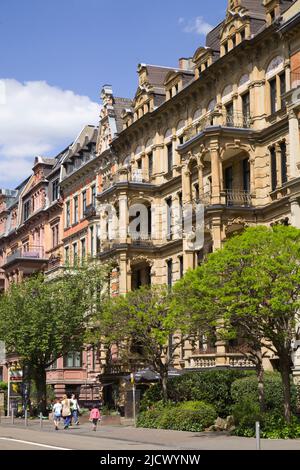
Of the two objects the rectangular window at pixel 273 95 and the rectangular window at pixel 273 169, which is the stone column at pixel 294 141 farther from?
the rectangular window at pixel 273 95

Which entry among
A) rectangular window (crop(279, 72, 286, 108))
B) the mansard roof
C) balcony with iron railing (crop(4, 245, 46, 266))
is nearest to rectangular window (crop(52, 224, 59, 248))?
balcony with iron railing (crop(4, 245, 46, 266))

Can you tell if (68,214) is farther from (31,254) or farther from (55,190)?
(31,254)

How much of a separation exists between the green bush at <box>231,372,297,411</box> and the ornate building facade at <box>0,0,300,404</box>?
2093 mm

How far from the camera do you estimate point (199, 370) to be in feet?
136

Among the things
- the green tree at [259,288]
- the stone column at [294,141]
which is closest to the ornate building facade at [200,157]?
the stone column at [294,141]

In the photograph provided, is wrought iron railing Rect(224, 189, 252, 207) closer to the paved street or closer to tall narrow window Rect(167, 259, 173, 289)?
tall narrow window Rect(167, 259, 173, 289)

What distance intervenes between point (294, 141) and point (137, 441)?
15.2m

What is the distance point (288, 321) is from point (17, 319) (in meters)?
26.3

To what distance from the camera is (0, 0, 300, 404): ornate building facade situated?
40.4m

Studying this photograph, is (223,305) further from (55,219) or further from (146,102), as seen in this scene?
(55,219)

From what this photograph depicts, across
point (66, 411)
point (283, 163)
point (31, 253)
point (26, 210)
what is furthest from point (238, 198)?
point (26, 210)

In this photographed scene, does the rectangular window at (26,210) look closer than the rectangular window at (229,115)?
No

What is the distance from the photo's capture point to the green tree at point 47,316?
51.5 meters

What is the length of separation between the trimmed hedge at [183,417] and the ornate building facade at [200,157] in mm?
4243
